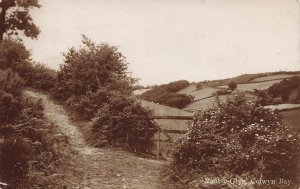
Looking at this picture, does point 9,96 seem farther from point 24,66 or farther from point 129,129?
point 24,66

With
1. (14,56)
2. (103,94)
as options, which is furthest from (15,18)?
(103,94)

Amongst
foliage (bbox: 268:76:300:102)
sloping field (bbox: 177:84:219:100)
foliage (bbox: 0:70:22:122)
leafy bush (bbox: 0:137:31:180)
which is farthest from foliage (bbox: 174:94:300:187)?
sloping field (bbox: 177:84:219:100)

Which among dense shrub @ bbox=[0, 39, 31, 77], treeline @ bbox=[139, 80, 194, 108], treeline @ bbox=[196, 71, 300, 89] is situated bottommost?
treeline @ bbox=[139, 80, 194, 108]

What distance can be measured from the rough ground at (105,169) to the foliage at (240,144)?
A: 1.25 meters

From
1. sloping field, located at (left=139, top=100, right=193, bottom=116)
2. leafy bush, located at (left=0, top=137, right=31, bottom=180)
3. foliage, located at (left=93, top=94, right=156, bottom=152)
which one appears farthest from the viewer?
sloping field, located at (left=139, top=100, right=193, bottom=116)

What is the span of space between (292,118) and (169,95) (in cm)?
1237

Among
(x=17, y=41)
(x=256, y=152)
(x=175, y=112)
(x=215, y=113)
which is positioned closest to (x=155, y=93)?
(x=175, y=112)

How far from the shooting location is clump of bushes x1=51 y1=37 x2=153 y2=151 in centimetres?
1645

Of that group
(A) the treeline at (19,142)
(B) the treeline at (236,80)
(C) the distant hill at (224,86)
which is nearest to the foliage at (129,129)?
(A) the treeline at (19,142)

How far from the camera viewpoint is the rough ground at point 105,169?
11.5m

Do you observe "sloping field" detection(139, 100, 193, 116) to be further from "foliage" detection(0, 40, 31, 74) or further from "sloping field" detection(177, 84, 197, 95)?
"foliage" detection(0, 40, 31, 74)

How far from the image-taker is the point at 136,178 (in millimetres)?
12484

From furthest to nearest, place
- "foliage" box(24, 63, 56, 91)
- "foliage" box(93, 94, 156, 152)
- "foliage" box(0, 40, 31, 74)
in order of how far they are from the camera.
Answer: "foliage" box(24, 63, 56, 91)
"foliage" box(0, 40, 31, 74)
"foliage" box(93, 94, 156, 152)

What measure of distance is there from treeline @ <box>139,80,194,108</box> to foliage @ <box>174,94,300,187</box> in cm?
980
